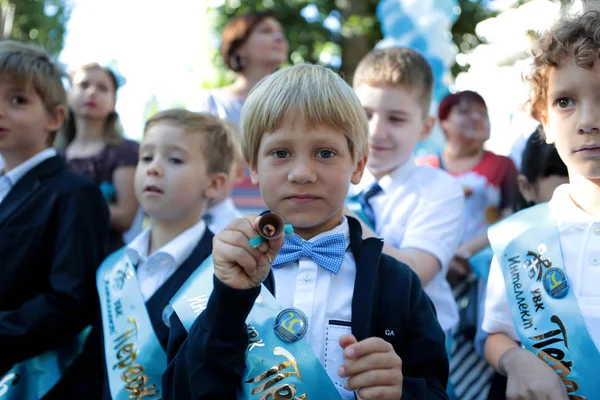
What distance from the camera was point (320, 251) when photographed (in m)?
1.86

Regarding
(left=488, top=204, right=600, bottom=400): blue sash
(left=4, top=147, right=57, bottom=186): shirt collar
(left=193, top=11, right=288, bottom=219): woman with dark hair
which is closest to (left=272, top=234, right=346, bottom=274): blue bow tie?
(left=488, top=204, right=600, bottom=400): blue sash

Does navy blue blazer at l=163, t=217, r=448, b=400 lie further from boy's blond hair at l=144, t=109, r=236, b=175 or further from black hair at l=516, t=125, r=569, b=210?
black hair at l=516, t=125, r=569, b=210

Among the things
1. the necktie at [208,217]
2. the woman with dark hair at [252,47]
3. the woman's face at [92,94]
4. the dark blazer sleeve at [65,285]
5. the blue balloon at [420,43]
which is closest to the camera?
the dark blazer sleeve at [65,285]

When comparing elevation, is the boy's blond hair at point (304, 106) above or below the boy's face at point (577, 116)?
below

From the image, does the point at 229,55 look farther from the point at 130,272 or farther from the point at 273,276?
the point at 273,276

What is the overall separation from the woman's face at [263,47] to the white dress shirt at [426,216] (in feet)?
6.86

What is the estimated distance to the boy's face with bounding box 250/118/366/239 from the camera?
6.07 ft

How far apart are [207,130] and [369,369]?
169 cm

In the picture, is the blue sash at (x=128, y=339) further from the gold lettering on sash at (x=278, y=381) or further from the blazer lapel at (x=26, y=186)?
the gold lettering on sash at (x=278, y=381)

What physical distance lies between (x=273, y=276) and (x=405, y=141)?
4.30 feet

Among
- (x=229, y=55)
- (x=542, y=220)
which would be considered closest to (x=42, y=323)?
(x=542, y=220)

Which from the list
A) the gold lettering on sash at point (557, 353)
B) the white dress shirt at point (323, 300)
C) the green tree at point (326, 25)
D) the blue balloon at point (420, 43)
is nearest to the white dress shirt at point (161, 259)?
the white dress shirt at point (323, 300)

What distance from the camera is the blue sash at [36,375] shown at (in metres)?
2.58

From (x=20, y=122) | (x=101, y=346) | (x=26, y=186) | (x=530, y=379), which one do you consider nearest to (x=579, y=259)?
(x=530, y=379)
